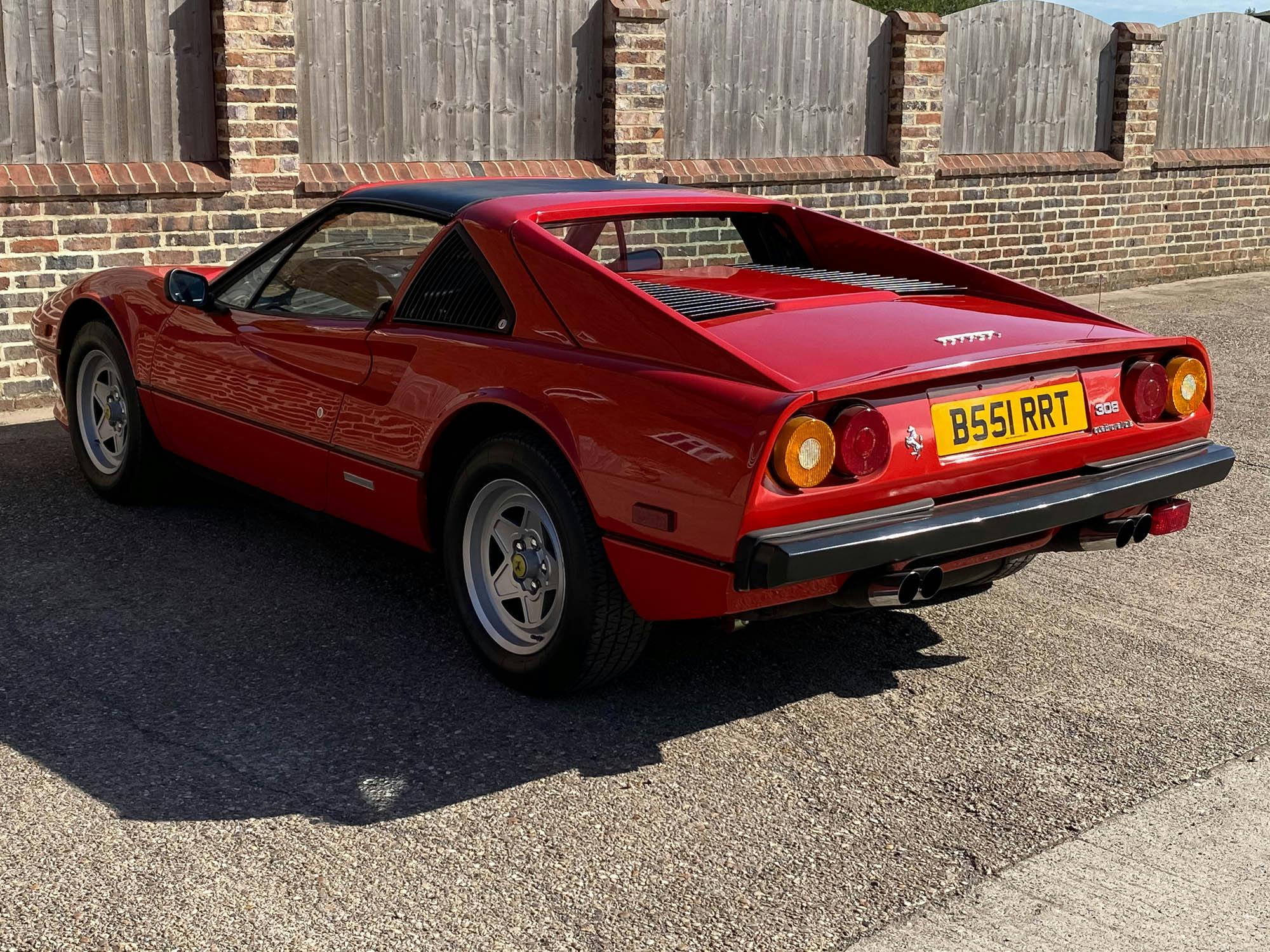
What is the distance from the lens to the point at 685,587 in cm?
371

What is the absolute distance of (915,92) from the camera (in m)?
13.1

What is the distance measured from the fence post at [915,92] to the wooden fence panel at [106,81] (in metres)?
6.34

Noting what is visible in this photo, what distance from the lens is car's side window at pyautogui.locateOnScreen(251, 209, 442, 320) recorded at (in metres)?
4.79

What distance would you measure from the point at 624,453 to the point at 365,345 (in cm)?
128

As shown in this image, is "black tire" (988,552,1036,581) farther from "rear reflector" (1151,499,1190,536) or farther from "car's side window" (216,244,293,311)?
"car's side window" (216,244,293,311)

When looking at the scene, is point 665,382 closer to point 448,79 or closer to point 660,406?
point 660,406

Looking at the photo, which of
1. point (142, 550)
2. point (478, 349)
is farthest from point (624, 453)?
point (142, 550)

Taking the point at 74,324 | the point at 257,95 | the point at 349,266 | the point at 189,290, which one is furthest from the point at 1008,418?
the point at 257,95

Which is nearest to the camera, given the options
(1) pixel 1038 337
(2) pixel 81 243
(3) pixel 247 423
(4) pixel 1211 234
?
(1) pixel 1038 337

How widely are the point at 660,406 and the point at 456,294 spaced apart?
1052mm

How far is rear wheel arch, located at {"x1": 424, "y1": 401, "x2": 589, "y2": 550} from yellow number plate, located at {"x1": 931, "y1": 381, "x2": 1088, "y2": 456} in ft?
3.27

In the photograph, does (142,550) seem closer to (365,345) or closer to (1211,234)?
(365,345)

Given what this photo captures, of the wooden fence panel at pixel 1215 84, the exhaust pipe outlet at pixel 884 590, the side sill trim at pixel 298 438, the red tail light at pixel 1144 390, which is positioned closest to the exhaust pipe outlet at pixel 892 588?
the exhaust pipe outlet at pixel 884 590

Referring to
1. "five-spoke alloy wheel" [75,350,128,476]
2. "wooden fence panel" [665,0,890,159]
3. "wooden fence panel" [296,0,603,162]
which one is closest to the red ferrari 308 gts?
"five-spoke alloy wheel" [75,350,128,476]
